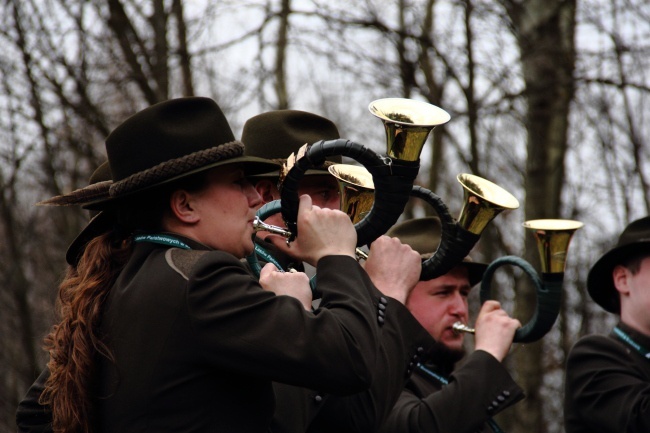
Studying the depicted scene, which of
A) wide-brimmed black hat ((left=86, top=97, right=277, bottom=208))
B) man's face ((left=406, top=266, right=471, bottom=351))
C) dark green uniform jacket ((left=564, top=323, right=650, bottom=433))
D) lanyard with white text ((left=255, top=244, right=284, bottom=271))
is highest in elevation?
wide-brimmed black hat ((left=86, top=97, right=277, bottom=208))

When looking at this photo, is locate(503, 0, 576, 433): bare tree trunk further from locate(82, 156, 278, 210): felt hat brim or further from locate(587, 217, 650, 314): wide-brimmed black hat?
locate(82, 156, 278, 210): felt hat brim

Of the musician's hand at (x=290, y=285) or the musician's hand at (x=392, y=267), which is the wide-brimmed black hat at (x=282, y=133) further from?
the musician's hand at (x=290, y=285)

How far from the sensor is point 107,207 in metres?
3.58

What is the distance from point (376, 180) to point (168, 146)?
27.8 inches

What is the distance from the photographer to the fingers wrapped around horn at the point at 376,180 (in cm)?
346

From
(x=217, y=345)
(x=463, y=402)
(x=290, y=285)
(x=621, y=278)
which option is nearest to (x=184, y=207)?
(x=290, y=285)

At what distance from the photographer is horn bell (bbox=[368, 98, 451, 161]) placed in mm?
3516

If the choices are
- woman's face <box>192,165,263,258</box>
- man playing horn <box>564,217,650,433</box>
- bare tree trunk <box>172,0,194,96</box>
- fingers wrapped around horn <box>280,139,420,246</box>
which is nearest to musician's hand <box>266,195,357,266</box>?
fingers wrapped around horn <box>280,139,420,246</box>

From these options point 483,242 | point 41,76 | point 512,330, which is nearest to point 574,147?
point 483,242

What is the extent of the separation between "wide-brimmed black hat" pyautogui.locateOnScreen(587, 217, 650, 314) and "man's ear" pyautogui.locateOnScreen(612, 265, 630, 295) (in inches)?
1.4

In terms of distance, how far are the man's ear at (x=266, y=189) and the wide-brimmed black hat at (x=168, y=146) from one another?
1.18 m

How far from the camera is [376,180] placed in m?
3.51

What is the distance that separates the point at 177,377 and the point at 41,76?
29.2ft

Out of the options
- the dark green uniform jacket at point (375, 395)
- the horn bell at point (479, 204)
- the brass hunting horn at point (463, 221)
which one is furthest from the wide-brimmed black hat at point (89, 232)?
the horn bell at point (479, 204)
